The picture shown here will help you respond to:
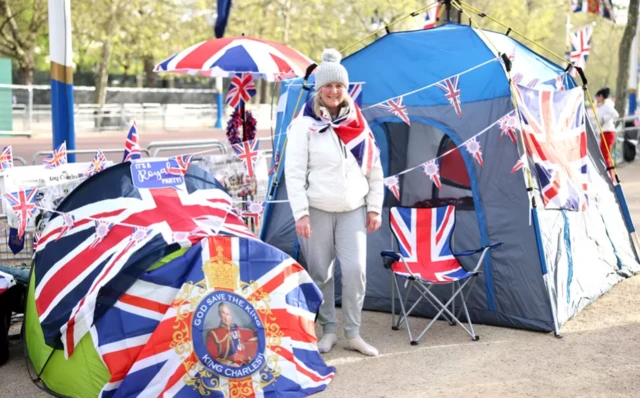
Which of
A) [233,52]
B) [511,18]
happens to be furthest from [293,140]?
[511,18]

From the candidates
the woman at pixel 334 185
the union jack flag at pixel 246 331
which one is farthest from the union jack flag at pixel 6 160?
the woman at pixel 334 185

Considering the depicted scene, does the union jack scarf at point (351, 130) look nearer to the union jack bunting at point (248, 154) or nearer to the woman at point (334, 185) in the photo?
the woman at point (334, 185)

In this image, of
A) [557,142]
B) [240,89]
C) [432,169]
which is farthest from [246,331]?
[240,89]

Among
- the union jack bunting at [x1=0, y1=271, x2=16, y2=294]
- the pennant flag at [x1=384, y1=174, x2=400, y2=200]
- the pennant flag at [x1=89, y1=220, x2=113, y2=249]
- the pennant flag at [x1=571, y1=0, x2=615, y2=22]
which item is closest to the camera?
the pennant flag at [x1=89, y1=220, x2=113, y2=249]

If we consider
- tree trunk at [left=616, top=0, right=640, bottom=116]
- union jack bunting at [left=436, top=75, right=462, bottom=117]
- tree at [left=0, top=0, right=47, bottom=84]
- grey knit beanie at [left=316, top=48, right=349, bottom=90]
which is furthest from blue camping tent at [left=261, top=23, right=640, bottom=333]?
tree at [left=0, top=0, right=47, bottom=84]

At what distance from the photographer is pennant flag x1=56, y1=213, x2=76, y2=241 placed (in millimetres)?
5180

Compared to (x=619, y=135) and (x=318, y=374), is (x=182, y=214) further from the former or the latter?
(x=619, y=135)

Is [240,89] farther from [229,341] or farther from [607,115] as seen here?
[607,115]

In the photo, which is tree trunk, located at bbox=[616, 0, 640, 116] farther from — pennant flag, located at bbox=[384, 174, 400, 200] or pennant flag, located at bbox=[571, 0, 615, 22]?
pennant flag, located at bbox=[384, 174, 400, 200]

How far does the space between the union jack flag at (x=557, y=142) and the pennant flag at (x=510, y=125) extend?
0.24 feet

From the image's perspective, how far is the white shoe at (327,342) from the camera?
5.54m

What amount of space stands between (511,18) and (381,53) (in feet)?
108

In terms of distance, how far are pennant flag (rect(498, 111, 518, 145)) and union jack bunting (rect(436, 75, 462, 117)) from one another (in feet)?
1.24

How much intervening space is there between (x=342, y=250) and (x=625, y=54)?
15700 millimetres
